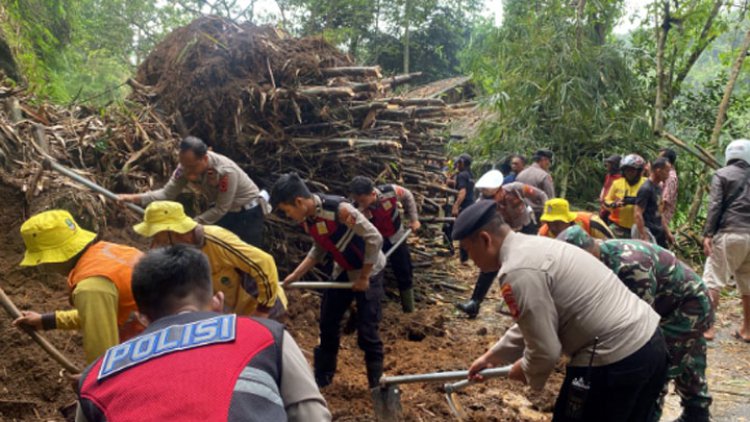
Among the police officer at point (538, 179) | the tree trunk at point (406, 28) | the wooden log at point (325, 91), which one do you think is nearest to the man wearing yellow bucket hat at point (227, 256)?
the wooden log at point (325, 91)

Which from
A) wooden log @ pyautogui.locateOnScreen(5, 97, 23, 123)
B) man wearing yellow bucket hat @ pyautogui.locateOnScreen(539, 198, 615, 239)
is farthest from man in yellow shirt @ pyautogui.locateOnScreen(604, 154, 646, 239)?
wooden log @ pyautogui.locateOnScreen(5, 97, 23, 123)

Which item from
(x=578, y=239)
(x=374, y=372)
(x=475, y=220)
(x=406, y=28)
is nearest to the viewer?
(x=475, y=220)

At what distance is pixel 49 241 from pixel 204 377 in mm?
1642

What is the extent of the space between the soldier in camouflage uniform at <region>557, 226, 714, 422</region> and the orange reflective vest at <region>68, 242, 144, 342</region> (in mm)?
2222

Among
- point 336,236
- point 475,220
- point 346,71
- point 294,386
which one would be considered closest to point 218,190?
point 336,236

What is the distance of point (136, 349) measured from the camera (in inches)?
48.1

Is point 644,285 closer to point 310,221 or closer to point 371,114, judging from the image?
point 310,221

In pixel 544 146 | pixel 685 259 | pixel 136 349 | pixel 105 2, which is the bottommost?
pixel 685 259

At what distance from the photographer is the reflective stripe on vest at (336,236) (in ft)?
12.6

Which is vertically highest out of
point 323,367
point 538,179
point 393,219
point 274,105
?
point 274,105

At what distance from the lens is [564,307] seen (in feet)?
7.14

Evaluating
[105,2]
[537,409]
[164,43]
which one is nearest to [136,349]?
[537,409]

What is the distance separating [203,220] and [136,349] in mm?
3528

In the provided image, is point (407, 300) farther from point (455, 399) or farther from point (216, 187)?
point (216, 187)
